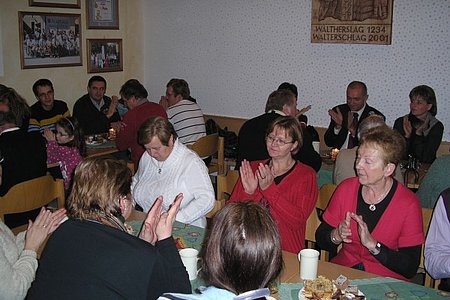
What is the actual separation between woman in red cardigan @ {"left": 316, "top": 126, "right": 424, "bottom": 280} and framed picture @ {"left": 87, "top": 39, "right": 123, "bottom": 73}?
512 cm

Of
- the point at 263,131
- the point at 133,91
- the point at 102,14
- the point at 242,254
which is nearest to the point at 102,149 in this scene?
the point at 133,91

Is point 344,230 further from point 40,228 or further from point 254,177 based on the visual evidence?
point 40,228

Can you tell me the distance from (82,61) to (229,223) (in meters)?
5.89

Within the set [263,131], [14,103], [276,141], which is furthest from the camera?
[263,131]

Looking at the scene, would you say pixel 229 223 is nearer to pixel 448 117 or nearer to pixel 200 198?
pixel 200 198

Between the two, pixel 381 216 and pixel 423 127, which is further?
pixel 423 127

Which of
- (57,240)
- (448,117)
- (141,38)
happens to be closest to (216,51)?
(141,38)

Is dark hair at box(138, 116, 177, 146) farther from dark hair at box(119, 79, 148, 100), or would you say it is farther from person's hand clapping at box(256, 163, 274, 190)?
dark hair at box(119, 79, 148, 100)

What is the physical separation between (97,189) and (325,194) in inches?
64.1

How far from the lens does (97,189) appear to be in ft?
7.23

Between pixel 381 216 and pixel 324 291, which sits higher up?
pixel 381 216

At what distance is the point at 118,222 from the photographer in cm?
220

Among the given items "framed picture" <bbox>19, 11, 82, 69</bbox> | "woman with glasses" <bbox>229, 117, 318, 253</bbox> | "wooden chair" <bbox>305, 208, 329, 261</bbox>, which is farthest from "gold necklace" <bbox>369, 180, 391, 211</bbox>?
"framed picture" <bbox>19, 11, 82, 69</bbox>

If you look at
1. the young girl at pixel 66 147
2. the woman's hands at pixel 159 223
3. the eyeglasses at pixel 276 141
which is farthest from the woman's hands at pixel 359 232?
the young girl at pixel 66 147
